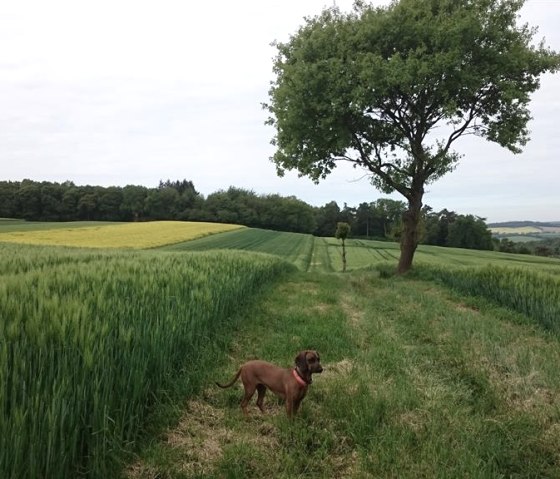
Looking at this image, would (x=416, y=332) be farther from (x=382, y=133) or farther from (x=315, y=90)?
(x=382, y=133)

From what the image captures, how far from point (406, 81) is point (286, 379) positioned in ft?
48.7

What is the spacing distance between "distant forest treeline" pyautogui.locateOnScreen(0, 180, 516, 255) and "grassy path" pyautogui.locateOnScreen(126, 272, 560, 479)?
70.1 meters

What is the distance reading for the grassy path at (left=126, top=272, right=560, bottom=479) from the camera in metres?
3.60

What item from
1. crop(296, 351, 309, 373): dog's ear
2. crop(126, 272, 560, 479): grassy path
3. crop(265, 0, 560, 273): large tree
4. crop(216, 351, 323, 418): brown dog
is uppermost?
crop(265, 0, 560, 273): large tree

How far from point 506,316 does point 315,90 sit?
12.5 m

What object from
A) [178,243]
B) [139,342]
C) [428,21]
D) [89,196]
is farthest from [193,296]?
[89,196]

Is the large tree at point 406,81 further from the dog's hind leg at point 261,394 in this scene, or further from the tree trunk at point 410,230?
the dog's hind leg at point 261,394

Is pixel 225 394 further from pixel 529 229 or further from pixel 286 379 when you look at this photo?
pixel 529 229

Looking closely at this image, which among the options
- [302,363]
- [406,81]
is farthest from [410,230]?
[302,363]

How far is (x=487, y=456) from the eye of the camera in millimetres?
3766

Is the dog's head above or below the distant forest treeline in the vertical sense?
below

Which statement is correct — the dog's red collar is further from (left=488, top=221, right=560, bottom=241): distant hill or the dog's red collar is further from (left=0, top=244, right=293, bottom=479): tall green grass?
(left=488, top=221, right=560, bottom=241): distant hill

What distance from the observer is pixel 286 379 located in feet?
14.4

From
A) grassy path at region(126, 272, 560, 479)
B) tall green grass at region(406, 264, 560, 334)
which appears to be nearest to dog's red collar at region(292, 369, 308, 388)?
grassy path at region(126, 272, 560, 479)
